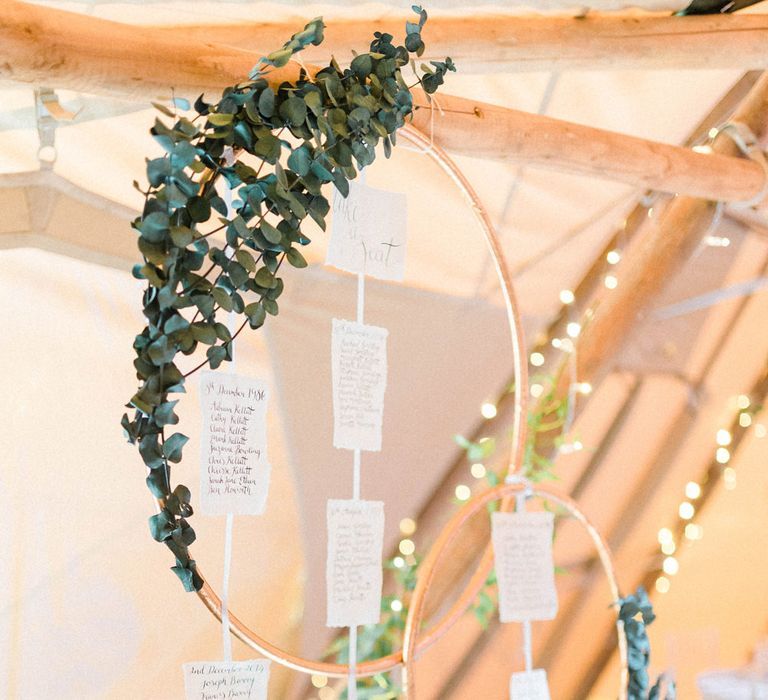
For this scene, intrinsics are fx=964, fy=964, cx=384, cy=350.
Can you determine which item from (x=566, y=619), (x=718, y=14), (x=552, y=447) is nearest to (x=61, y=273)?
(x=552, y=447)

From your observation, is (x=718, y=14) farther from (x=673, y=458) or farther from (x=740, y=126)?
(x=673, y=458)

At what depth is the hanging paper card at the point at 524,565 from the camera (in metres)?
1.75

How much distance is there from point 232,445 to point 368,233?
428mm

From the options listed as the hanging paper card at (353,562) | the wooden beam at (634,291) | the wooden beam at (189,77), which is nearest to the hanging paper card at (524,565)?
the hanging paper card at (353,562)

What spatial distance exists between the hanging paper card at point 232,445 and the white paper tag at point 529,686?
0.76 meters

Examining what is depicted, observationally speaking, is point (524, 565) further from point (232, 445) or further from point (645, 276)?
point (645, 276)

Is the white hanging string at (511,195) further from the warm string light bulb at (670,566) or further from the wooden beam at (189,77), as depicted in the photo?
the warm string light bulb at (670,566)

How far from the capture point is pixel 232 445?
1.15 meters

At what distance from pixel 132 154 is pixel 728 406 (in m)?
2.06

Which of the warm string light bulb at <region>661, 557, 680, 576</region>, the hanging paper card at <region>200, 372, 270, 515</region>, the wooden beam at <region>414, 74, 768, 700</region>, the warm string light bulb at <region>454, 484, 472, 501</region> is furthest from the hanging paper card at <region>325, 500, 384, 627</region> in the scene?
the warm string light bulb at <region>661, 557, 680, 576</region>

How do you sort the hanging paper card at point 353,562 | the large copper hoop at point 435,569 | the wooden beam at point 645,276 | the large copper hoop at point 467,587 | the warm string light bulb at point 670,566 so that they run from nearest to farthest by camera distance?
the large copper hoop at point 467,587 → the hanging paper card at point 353,562 → the large copper hoop at point 435,569 → the wooden beam at point 645,276 → the warm string light bulb at point 670,566

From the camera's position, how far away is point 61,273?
186 cm

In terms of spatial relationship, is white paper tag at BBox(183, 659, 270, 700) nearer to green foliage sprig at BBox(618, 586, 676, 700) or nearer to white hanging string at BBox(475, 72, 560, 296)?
green foliage sprig at BBox(618, 586, 676, 700)

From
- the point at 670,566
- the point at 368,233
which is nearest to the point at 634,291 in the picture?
the point at 670,566
